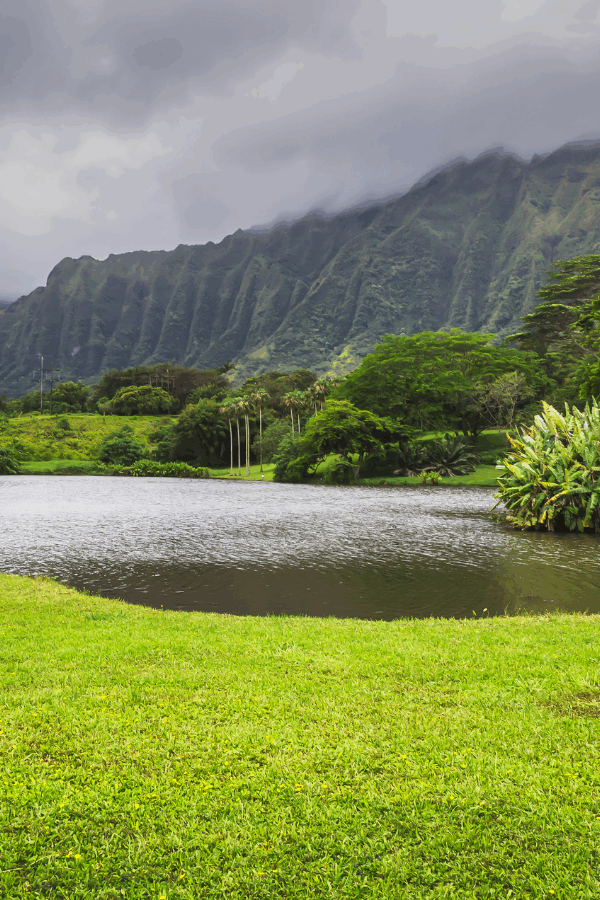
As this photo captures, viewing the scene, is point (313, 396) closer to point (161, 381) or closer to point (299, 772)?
point (299, 772)

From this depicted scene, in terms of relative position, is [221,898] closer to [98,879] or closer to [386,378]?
[98,879]

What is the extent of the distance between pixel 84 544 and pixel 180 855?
2004 cm

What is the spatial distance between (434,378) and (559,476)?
4476cm

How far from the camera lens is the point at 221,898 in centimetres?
333

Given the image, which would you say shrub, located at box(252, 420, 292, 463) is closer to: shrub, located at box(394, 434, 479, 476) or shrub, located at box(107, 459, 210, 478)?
shrub, located at box(107, 459, 210, 478)

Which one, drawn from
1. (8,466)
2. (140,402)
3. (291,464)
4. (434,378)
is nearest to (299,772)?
(291,464)

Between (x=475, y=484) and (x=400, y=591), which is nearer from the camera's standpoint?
(x=400, y=591)

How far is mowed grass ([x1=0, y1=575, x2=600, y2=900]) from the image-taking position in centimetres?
347

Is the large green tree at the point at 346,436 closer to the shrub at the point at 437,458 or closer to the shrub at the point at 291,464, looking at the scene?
the shrub at the point at 291,464

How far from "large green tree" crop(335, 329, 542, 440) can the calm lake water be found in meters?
34.6

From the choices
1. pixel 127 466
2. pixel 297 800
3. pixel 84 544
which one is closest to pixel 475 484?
pixel 84 544

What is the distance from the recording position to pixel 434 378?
6712 cm

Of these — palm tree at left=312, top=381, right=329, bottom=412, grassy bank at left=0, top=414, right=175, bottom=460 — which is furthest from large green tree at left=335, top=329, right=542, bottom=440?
grassy bank at left=0, top=414, right=175, bottom=460

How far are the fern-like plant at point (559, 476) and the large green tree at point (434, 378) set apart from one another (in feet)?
134
